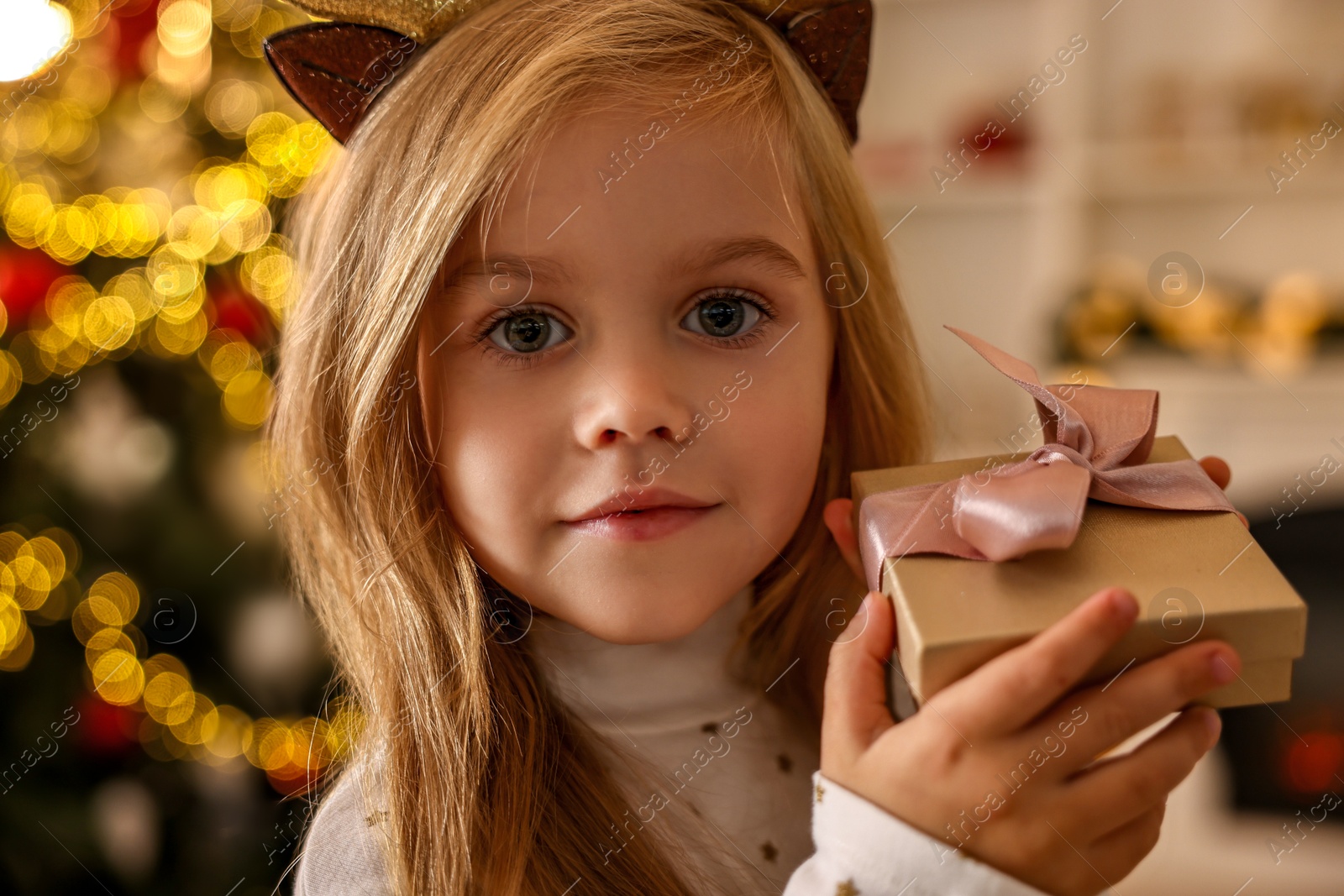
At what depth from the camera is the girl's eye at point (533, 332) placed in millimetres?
625

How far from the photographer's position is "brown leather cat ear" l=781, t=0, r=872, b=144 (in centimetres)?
72

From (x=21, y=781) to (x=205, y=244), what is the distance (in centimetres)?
→ 72

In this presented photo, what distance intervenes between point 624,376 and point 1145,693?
33cm

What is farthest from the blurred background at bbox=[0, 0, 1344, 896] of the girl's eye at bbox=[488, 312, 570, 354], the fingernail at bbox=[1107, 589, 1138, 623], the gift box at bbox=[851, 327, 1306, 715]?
the fingernail at bbox=[1107, 589, 1138, 623]

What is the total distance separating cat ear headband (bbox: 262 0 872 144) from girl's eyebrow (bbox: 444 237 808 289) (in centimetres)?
18

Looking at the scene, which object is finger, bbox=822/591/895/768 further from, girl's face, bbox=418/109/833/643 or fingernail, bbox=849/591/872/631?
girl's face, bbox=418/109/833/643

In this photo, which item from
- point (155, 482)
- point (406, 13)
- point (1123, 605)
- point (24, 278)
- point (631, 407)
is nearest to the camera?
point (1123, 605)

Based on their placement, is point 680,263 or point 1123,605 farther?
point 680,263

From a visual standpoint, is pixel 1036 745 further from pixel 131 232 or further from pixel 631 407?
pixel 131 232

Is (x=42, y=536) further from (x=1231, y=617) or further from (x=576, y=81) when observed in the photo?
(x=1231, y=617)

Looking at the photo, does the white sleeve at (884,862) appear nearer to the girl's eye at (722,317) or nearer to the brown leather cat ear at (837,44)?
the girl's eye at (722,317)

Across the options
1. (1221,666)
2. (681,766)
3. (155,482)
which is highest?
(1221,666)

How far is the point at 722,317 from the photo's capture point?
2.12 feet

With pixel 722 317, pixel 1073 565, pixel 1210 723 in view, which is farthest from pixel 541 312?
pixel 1210 723
